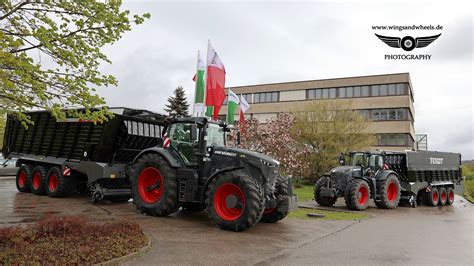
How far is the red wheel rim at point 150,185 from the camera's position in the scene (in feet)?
34.4

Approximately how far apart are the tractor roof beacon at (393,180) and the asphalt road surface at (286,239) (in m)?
2.32

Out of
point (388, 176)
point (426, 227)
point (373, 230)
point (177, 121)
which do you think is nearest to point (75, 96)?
point (177, 121)

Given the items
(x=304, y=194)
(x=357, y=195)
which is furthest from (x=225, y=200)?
(x=304, y=194)

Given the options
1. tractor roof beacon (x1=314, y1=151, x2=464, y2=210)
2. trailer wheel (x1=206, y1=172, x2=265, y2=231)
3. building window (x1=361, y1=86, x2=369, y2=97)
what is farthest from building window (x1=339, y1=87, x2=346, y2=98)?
trailer wheel (x1=206, y1=172, x2=265, y2=231)

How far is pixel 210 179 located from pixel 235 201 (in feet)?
3.21

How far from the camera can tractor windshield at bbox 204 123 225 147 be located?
10164 millimetres

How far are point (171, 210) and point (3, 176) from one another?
2161 centimetres

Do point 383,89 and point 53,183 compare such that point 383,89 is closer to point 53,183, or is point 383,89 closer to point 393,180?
point 393,180

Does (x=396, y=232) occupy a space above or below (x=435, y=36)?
below

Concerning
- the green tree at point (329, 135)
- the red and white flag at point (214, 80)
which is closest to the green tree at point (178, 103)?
the green tree at point (329, 135)

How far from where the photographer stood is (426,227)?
1117 cm

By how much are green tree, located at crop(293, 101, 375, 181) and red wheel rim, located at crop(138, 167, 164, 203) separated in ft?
68.2

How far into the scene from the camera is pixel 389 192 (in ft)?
54.2

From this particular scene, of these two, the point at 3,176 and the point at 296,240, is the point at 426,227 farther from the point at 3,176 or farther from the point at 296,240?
the point at 3,176
